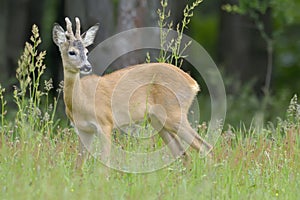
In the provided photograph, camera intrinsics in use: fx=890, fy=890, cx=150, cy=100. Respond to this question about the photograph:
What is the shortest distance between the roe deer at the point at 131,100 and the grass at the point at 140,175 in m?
0.23

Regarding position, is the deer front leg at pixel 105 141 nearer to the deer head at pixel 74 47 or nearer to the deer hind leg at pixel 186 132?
the deer head at pixel 74 47

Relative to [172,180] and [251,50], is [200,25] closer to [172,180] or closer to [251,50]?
[251,50]

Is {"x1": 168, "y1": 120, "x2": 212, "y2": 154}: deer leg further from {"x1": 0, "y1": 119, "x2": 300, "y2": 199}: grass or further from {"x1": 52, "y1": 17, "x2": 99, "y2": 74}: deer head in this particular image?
{"x1": 52, "y1": 17, "x2": 99, "y2": 74}: deer head

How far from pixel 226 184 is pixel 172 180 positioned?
0.41 m

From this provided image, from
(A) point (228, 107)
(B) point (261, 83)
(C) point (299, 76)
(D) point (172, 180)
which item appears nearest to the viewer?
(D) point (172, 180)

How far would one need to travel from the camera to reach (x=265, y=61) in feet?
62.5

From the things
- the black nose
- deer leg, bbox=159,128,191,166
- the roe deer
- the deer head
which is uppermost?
the deer head

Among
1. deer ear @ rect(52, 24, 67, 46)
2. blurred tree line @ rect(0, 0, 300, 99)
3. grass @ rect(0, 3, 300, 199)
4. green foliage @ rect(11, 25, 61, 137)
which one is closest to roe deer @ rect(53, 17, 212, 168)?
deer ear @ rect(52, 24, 67, 46)

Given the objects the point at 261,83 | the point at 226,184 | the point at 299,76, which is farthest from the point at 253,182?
the point at 299,76

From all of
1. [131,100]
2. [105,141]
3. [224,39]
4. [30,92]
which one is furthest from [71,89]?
[224,39]

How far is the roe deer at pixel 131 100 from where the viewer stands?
801 centimetres

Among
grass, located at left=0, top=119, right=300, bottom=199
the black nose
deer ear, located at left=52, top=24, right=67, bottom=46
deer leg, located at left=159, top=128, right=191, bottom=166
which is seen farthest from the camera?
deer leg, located at left=159, top=128, right=191, bottom=166

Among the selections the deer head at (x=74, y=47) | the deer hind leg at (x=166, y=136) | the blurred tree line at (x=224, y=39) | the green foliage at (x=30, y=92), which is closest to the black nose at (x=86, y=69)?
the deer head at (x=74, y=47)

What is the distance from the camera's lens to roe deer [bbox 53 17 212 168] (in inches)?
315
